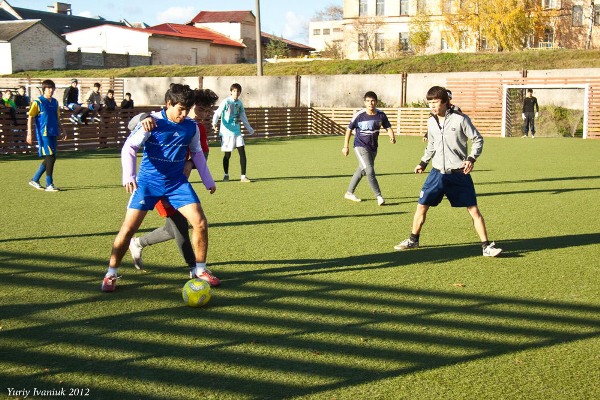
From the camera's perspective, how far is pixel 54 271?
269 inches

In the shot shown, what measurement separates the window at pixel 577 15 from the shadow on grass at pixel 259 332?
57904mm

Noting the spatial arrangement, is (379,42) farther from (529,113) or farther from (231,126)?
(231,126)

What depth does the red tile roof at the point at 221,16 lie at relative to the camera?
7225 cm

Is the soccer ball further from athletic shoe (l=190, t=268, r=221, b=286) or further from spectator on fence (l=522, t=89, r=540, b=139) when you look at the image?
spectator on fence (l=522, t=89, r=540, b=139)

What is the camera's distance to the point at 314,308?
5680 millimetres

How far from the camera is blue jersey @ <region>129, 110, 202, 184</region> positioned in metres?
6.01

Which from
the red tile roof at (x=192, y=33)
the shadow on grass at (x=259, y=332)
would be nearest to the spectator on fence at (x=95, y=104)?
the shadow on grass at (x=259, y=332)

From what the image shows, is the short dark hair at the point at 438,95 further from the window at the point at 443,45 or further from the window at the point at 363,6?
the window at the point at 363,6

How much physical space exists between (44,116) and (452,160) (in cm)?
809

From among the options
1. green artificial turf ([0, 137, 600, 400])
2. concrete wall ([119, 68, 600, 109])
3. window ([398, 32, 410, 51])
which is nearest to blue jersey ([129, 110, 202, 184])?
green artificial turf ([0, 137, 600, 400])

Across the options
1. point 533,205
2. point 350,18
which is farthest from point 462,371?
point 350,18

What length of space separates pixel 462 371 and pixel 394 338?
2.26 feet

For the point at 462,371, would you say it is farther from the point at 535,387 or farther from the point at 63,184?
the point at 63,184

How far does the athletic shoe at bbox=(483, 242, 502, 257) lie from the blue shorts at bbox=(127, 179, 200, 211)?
3169 mm
